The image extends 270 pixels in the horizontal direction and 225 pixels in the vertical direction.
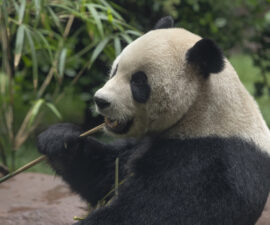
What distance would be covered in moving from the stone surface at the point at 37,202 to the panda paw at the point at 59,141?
1.48 feet

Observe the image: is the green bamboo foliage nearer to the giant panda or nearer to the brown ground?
the brown ground

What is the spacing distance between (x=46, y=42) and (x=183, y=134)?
1.77 m

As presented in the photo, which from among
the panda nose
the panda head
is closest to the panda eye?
the panda head

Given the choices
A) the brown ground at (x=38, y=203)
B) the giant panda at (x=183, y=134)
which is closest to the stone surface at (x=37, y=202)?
the brown ground at (x=38, y=203)

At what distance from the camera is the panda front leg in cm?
303

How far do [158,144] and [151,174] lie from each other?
192 millimetres

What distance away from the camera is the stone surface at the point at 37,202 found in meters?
3.31

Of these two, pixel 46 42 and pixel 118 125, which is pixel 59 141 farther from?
pixel 46 42

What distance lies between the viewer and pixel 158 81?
2.61 metres

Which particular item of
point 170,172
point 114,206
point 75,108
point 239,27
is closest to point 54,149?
point 114,206

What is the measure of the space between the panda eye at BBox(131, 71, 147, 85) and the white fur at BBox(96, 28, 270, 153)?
21mm

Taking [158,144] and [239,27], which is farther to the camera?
[239,27]

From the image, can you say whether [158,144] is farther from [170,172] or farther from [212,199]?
[212,199]

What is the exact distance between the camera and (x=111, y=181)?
10.2 ft
